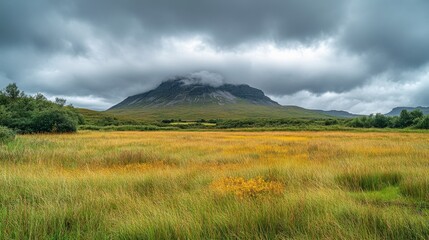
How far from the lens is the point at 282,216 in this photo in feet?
13.1

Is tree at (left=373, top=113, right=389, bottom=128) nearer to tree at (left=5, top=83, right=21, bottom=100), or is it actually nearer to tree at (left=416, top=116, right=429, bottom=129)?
tree at (left=416, top=116, right=429, bottom=129)

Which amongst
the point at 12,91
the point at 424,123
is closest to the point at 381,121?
the point at 424,123

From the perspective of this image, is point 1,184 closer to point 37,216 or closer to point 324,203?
point 37,216

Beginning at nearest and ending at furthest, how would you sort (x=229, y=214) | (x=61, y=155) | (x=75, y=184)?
(x=229, y=214), (x=75, y=184), (x=61, y=155)

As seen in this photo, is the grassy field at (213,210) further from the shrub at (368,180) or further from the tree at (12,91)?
the tree at (12,91)

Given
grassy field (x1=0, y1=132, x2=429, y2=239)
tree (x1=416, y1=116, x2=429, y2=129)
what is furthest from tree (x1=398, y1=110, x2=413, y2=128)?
grassy field (x1=0, y1=132, x2=429, y2=239)

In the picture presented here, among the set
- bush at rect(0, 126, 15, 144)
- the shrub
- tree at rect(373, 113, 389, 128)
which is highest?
tree at rect(373, 113, 389, 128)

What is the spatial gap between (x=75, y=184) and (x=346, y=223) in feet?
19.9

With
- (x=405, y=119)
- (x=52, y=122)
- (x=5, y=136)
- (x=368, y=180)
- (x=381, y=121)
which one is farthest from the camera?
(x=381, y=121)

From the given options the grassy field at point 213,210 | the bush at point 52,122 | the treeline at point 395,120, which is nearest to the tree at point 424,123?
the treeline at point 395,120

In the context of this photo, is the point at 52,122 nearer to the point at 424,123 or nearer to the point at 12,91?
the point at 12,91

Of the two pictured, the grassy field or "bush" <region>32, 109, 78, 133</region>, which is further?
"bush" <region>32, 109, 78, 133</region>

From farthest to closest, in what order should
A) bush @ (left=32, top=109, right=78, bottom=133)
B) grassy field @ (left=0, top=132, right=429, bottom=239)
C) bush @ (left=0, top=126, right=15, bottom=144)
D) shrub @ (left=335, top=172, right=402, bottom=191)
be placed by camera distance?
bush @ (left=32, top=109, right=78, bottom=133) < bush @ (left=0, top=126, right=15, bottom=144) < shrub @ (left=335, top=172, right=402, bottom=191) < grassy field @ (left=0, top=132, right=429, bottom=239)

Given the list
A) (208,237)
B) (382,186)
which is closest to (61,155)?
(208,237)
